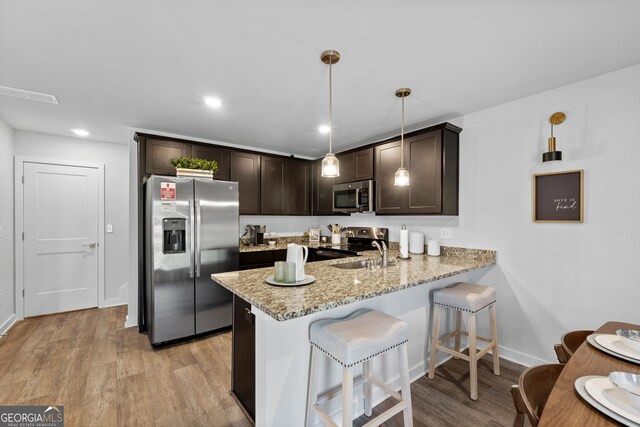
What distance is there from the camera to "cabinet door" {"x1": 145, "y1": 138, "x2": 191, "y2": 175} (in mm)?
3219

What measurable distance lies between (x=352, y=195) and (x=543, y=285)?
218 cm

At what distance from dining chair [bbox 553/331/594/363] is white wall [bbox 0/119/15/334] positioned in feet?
16.8

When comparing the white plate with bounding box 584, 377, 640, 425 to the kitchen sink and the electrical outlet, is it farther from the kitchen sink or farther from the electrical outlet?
the electrical outlet

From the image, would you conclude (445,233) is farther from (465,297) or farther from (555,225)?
(465,297)

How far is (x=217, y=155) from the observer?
3660 millimetres

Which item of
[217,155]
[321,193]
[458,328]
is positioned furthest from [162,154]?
[458,328]

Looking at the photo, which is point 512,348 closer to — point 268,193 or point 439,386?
point 439,386

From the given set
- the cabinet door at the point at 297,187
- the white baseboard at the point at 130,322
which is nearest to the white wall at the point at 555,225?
the cabinet door at the point at 297,187

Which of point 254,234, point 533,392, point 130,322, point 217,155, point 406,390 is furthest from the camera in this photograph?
point 254,234

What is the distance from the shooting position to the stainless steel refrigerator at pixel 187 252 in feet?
9.32

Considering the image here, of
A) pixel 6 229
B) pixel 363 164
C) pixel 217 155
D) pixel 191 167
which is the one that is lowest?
pixel 6 229

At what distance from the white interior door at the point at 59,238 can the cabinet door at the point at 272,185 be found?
2372 millimetres

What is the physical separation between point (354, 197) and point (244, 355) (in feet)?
7.76

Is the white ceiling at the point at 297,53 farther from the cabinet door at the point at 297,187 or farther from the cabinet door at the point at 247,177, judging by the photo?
the cabinet door at the point at 297,187
